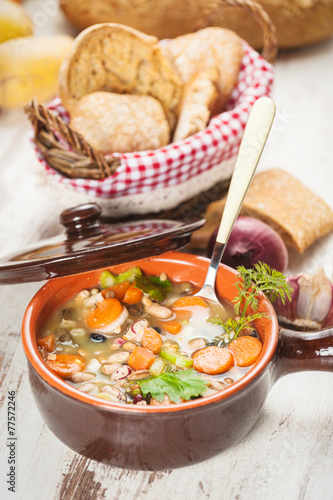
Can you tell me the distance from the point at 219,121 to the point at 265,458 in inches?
45.2

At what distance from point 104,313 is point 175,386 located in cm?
33

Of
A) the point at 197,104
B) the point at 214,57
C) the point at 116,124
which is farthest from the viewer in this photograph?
the point at 214,57

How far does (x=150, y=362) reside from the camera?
1.34 metres

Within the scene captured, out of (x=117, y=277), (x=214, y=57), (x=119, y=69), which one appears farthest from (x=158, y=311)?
(x=214, y=57)

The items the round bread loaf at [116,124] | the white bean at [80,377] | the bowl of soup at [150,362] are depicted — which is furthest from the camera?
the round bread loaf at [116,124]

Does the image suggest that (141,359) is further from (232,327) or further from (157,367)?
(232,327)

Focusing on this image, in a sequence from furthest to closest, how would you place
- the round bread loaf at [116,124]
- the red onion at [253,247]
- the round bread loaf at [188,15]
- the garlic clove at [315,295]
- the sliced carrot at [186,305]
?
the round bread loaf at [188,15] < the round bread loaf at [116,124] < the red onion at [253,247] < the garlic clove at [315,295] < the sliced carrot at [186,305]

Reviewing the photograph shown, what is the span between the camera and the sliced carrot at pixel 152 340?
139 cm

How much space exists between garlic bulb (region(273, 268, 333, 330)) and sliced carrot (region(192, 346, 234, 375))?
42 cm

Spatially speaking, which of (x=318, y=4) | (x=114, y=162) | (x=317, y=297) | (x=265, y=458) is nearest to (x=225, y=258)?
(x=317, y=297)

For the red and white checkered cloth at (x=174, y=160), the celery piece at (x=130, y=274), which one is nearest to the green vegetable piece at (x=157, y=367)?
the celery piece at (x=130, y=274)

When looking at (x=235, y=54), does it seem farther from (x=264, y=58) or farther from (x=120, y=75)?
(x=120, y=75)

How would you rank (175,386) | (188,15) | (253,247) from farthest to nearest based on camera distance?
(188,15), (253,247), (175,386)

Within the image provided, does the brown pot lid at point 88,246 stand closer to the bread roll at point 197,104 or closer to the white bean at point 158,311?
the white bean at point 158,311
